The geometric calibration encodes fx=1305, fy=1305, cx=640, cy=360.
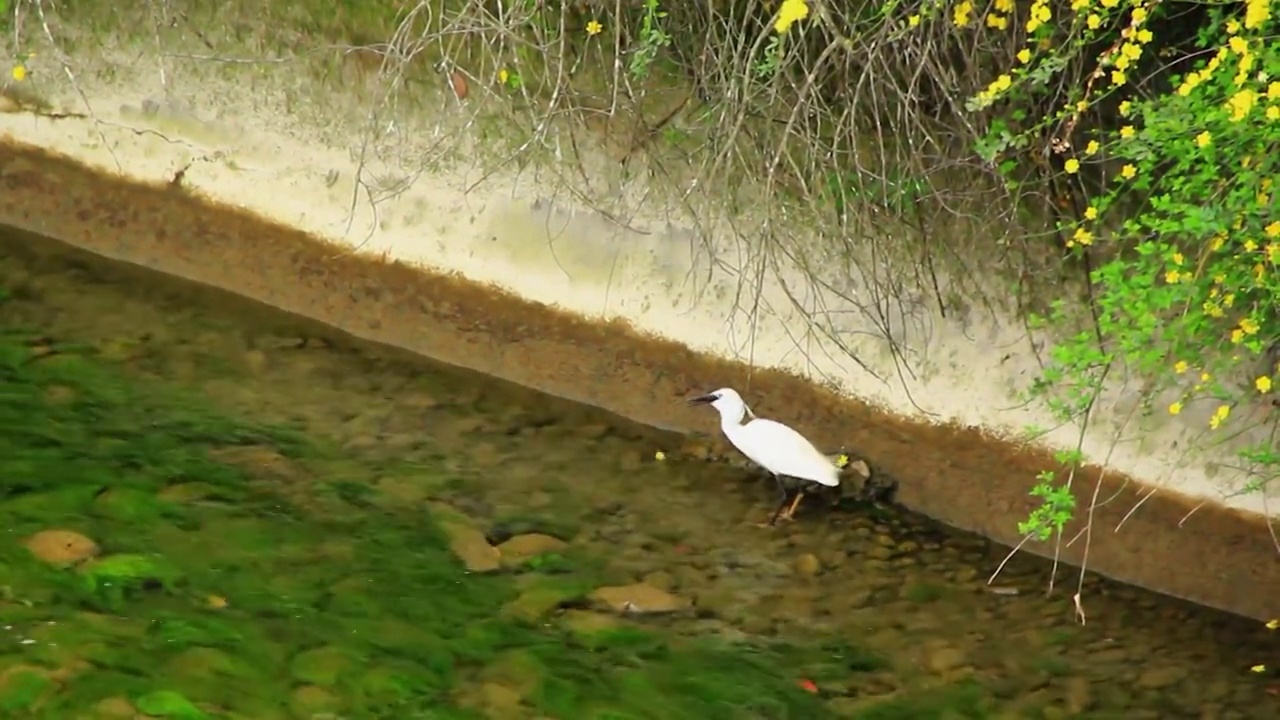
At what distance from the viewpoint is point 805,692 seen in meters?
2.82

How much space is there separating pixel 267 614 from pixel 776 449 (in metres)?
1.39

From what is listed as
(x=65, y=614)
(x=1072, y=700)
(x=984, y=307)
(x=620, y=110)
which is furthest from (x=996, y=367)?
(x=65, y=614)

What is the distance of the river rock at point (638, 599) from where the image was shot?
9.98 ft

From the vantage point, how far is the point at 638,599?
10.1ft

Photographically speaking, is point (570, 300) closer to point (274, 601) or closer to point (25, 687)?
point (274, 601)

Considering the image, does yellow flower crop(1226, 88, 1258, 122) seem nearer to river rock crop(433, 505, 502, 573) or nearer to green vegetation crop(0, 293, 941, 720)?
green vegetation crop(0, 293, 941, 720)

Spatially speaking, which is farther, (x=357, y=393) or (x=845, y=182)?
(x=357, y=393)

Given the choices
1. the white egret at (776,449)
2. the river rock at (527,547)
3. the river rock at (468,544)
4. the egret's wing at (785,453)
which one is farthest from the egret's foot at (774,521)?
the river rock at (468,544)

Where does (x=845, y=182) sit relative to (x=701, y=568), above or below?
above

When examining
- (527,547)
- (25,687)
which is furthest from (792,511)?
(25,687)

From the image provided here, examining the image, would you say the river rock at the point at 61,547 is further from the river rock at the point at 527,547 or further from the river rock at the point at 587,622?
the river rock at the point at 587,622

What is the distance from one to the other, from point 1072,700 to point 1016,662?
0.16m

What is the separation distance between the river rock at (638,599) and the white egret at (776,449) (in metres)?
0.51

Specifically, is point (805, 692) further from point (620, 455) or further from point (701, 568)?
point (620, 455)
